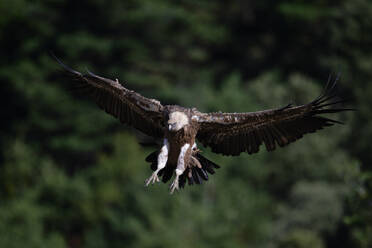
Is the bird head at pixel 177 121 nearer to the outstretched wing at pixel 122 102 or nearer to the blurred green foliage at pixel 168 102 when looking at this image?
the outstretched wing at pixel 122 102

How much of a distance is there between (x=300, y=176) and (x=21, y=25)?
55.1 feet

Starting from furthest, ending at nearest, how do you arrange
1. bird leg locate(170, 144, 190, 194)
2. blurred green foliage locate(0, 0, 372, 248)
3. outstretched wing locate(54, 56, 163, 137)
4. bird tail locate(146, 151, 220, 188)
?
blurred green foliage locate(0, 0, 372, 248) → outstretched wing locate(54, 56, 163, 137) → bird tail locate(146, 151, 220, 188) → bird leg locate(170, 144, 190, 194)

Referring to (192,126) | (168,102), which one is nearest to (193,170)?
(192,126)

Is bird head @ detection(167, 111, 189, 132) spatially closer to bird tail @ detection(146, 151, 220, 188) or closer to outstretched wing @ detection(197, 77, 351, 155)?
outstretched wing @ detection(197, 77, 351, 155)

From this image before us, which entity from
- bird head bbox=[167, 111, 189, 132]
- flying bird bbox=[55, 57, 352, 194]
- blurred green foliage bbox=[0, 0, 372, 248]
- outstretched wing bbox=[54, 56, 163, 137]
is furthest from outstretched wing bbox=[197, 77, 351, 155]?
blurred green foliage bbox=[0, 0, 372, 248]

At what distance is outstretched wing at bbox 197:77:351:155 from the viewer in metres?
7.83

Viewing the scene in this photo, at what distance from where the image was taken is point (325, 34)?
37562mm

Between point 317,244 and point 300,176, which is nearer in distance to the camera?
point 317,244

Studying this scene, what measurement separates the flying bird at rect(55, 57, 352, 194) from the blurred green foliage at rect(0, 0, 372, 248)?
16.0 meters

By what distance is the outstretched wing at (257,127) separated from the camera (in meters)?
7.83

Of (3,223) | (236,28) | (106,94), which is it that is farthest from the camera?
(236,28)

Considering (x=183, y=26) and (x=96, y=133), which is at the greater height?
(x=183, y=26)

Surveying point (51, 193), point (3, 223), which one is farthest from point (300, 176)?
point (3, 223)

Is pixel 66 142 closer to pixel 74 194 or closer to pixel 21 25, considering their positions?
pixel 74 194
